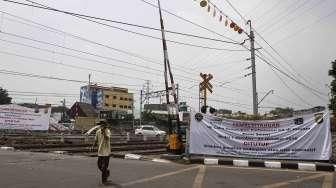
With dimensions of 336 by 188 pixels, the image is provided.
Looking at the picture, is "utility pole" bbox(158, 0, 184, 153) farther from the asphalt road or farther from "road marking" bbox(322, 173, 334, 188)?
"road marking" bbox(322, 173, 334, 188)

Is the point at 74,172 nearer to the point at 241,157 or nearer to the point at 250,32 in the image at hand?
the point at 241,157

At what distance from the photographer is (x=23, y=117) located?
3775 cm

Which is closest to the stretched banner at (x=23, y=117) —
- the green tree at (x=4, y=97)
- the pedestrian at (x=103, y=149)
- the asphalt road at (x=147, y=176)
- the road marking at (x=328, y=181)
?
the asphalt road at (x=147, y=176)

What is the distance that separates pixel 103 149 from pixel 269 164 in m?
7.36

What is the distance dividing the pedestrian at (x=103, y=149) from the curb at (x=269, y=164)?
6337 mm

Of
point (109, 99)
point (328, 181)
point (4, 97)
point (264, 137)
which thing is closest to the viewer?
point (328, 181)

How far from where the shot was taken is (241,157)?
1948 cm

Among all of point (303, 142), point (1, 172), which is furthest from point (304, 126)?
point (1, 172)

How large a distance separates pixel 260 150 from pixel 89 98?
99.8m

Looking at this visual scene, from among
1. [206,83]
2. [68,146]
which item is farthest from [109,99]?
[206,83]

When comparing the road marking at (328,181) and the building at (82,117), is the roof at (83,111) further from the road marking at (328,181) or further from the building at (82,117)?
the road marking at (328,181)

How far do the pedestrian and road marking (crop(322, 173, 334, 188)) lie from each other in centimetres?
552

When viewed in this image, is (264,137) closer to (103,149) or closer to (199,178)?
(199,178)

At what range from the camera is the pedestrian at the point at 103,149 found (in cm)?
1255
